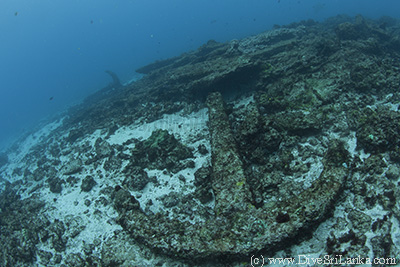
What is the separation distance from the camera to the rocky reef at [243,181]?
14.7ft

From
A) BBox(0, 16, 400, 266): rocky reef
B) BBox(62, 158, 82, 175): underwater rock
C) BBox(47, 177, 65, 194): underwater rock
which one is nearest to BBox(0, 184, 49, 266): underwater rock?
BBox(0, 16, 400, 266): rocky reef

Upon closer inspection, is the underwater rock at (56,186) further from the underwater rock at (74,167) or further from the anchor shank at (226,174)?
the anchor shank at (226,174)

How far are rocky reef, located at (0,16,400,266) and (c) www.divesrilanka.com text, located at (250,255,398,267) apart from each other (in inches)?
3.3

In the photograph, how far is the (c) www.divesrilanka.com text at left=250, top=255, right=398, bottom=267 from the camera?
3984 mm

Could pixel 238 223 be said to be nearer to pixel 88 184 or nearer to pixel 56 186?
pixel 88 184

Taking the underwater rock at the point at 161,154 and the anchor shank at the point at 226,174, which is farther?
the underwater rock at the point at 161,154

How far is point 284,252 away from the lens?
4488 millimetres

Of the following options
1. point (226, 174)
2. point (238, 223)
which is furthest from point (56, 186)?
point (238, 223)

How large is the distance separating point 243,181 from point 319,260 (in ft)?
7.70

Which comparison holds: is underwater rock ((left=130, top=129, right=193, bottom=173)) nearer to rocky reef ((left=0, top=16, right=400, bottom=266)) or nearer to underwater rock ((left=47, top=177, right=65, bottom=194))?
rocky reef ((left=0, top=16, right=400, bottom=266))

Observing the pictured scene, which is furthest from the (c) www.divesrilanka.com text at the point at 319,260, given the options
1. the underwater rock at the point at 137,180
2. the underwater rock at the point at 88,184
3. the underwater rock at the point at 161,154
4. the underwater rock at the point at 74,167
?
the underwater rock at the point at 74,167

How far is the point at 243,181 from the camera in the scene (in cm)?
559

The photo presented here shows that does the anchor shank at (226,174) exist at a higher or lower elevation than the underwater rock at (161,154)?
lower

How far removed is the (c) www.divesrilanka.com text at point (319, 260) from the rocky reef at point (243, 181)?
85 millimetres
